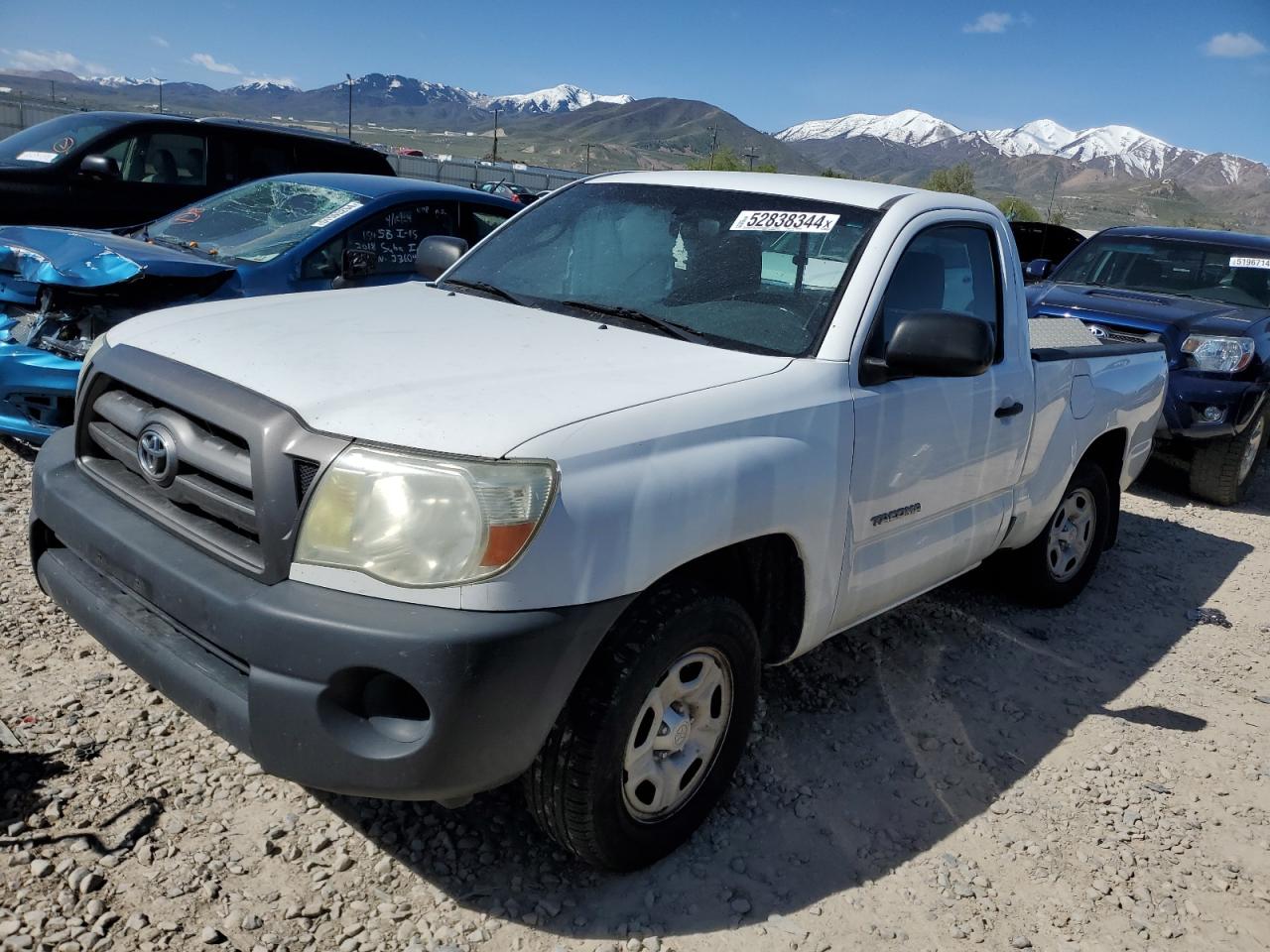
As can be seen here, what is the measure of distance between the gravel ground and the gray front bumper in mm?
496

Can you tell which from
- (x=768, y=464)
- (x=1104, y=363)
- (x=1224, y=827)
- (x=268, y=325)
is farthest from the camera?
(x=1104, y=363)

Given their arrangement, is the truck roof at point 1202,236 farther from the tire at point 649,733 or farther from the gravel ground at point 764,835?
the tire at point 649,733

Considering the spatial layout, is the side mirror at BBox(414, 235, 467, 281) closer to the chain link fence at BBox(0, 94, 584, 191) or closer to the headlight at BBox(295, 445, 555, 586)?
the headlight at BBox(295, 445, 555, 586)

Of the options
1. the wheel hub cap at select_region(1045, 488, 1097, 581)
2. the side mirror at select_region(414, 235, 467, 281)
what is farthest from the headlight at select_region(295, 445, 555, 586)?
the wheel hub cap at select_region(1045, 488, 1097, 581)

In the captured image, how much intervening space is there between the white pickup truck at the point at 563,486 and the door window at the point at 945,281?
12 mm

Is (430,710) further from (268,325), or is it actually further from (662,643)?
(268,325)

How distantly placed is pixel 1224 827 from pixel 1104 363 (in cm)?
205

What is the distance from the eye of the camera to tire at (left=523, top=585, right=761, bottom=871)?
2320 millimetres

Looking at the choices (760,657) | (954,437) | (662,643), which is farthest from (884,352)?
(662,643)

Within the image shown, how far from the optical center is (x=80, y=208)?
7500 mm

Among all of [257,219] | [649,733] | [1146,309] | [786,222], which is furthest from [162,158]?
[1146,309]

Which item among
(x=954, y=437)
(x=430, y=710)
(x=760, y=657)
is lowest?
(x=760, y=657)

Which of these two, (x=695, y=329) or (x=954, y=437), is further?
(x=954, y=437)

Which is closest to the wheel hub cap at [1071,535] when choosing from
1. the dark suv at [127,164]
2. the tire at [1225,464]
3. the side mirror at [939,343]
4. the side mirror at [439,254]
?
the side mirror at [939,343]
